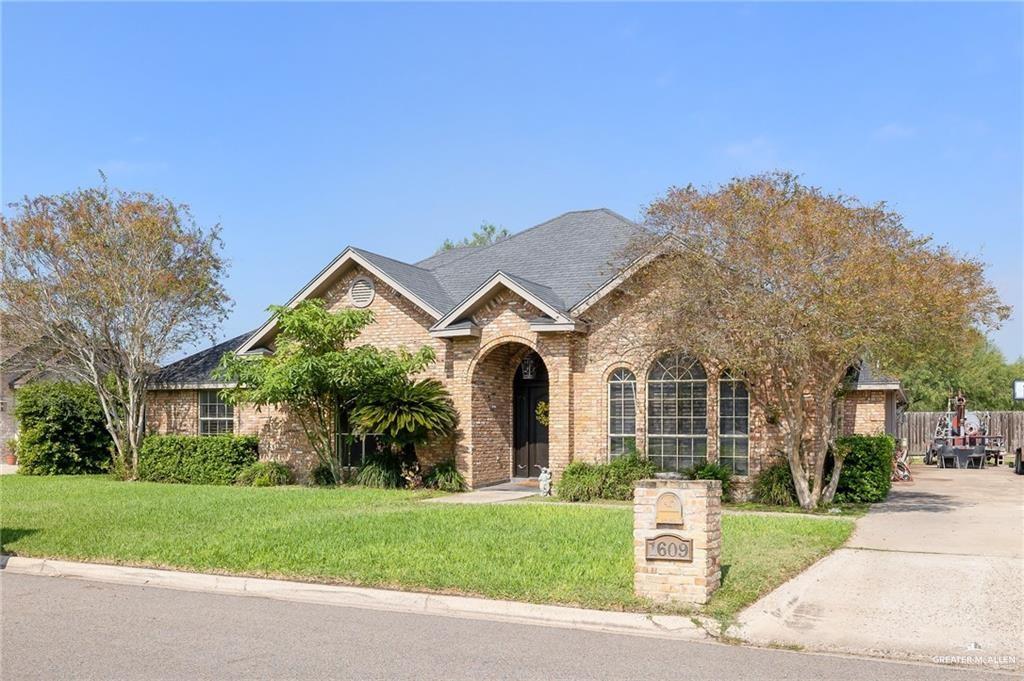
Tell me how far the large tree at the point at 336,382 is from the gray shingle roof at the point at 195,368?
375cm

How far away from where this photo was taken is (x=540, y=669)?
6711 millimetres

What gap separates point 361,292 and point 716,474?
30.5ft

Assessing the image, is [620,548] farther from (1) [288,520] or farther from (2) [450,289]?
(2) [450,289]

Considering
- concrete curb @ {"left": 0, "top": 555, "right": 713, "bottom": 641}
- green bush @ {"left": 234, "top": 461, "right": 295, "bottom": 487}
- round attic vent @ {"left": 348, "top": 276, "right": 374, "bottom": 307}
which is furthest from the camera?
round attic vent @ {"left": 348, "top": 276, "right": 374, "bottom": 307}

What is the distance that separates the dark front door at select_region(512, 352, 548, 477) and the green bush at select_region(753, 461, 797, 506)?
225 inches

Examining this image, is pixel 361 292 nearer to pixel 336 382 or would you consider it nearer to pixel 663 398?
pixel 336 382

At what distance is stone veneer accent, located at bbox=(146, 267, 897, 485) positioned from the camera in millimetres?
17641

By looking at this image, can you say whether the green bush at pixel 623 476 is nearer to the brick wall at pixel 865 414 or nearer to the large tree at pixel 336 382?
the large tree at pixel 336 382

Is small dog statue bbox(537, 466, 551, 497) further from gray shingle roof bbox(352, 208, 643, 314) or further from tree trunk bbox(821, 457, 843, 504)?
tree trunk bbox(821, 457, 843, 504)

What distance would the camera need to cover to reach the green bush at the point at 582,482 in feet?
56.3

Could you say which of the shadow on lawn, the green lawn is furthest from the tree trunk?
the shadow on lawn

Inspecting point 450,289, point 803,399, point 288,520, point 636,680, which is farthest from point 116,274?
point 636,680

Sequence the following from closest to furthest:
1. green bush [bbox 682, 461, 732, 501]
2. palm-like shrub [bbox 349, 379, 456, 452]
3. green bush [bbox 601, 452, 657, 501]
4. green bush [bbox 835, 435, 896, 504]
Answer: green bush [bbox 835, 435, 896, 504] → green bush [bbox 682, 461, 732, 501] → green bush [bbox 601, 452, 657, 501] → palm-like shrub [bbox 349, 379, 456, 452]

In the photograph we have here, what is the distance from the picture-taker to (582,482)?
681 inches
